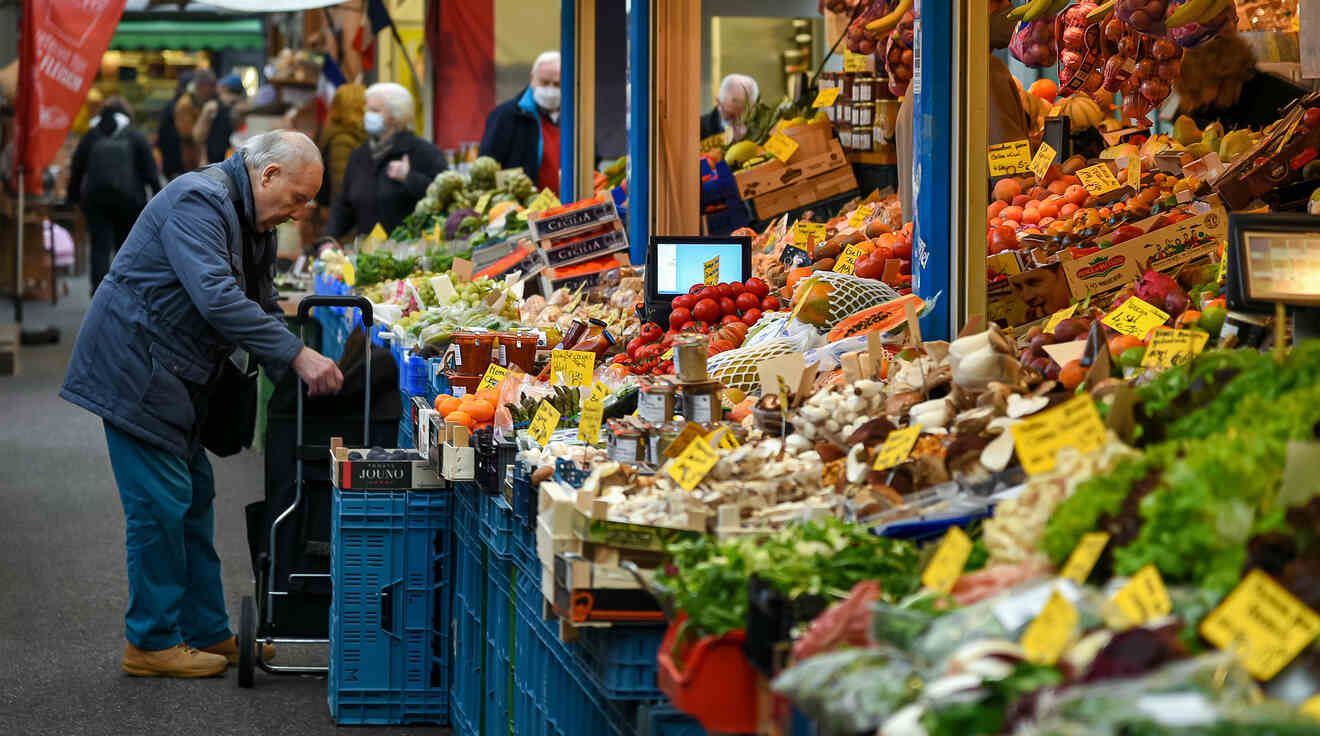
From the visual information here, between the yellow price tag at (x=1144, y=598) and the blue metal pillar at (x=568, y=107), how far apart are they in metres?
7.04

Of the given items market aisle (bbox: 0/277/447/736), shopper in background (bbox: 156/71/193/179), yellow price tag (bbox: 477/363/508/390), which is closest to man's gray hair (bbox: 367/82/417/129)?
market aisle (bbox: 0/277/447/736)

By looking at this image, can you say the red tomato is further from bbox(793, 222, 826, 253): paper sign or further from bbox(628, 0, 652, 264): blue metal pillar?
bbox(628, 0, 652, 264): blue metal pillar

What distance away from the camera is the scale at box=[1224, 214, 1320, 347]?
2.69m

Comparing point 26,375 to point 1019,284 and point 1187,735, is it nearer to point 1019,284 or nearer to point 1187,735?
point 1019,284

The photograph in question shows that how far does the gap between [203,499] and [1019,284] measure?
103 inches

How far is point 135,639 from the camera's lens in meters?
5.05

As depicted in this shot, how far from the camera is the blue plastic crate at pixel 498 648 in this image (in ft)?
12.5

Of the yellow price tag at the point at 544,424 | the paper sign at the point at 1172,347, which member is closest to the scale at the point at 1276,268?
the paper sign at the point at 1172,347

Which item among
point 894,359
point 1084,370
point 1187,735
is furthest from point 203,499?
point 1187,735

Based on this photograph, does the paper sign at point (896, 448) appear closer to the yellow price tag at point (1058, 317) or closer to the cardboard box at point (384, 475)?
the yellow price tag at point (1058, 317)

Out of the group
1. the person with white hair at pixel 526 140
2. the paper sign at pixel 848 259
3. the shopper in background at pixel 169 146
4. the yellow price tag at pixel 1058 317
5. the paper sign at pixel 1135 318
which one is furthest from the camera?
the shopper in background at pixel 169 146

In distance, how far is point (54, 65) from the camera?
11.9 m

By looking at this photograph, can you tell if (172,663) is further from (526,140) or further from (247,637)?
(526,140)

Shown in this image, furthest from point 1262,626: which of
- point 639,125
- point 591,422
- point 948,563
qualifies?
point 639,125
